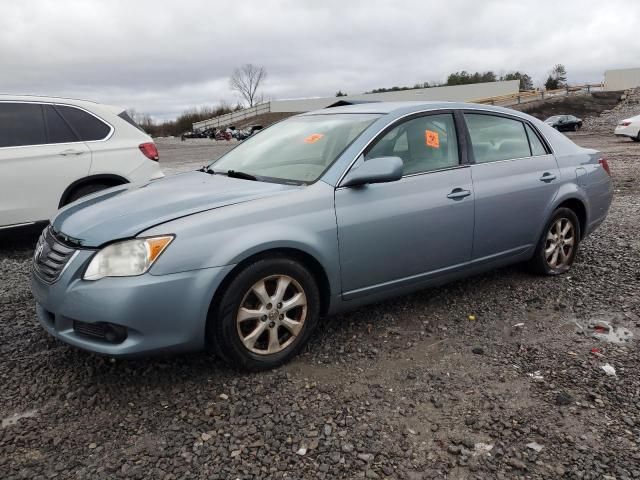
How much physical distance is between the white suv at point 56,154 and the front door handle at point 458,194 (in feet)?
13.1

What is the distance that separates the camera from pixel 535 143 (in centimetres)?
466

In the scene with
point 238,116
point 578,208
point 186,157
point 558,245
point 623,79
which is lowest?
point 558,245

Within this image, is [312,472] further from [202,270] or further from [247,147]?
[247,147]

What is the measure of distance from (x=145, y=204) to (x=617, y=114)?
46.6m

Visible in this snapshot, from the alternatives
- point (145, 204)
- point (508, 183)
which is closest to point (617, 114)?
point (508, 183)

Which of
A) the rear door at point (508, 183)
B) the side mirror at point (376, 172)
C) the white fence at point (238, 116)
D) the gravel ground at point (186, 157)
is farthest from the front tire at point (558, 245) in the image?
the white fence at point (238, 116)

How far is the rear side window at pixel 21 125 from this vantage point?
5.74 metres

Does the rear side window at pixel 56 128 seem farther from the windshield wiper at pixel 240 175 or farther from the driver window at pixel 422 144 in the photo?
the driver window at pixel 422 144

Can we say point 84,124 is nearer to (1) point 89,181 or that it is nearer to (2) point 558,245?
(1) point 89,181

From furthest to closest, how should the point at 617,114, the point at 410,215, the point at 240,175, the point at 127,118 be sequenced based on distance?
1. the point at 617,114
2. the point at 127,118
3. the point at 240,175
4. the point at 410,215

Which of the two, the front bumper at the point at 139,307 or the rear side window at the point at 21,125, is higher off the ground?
the rear side window at the point at 21,125

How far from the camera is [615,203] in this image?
26.8ft

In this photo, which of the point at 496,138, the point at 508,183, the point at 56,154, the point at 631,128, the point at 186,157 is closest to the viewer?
the point at 508,183

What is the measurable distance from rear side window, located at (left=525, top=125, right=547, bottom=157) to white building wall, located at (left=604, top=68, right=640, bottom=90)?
6324 cm
